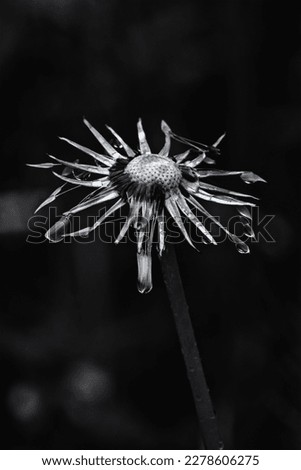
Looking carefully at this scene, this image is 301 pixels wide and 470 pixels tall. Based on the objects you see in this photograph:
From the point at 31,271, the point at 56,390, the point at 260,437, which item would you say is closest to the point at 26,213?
the point at 31,271

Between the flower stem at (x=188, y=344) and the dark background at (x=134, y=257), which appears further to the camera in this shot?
the dark background at (x=134, y=257)
